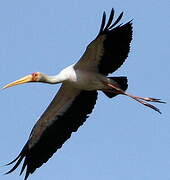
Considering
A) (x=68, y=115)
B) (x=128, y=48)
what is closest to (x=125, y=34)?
(x=128, y=48)

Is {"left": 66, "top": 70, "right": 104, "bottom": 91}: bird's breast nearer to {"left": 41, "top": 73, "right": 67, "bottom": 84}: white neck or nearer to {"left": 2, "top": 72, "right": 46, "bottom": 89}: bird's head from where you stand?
{"left": 41, "top": 73, "right": 67, "bottom": 84}: white neck

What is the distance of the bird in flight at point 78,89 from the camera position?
22.9m

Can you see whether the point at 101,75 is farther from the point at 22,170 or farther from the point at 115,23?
the point at 22,170

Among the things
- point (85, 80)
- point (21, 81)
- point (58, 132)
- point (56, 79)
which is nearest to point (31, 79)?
point (21, 81)

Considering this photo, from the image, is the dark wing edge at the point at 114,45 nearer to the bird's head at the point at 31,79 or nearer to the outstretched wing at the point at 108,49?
the outstretched wing at the point at 108,49

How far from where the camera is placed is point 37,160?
2430 centimetres

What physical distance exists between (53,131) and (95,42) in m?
2.79

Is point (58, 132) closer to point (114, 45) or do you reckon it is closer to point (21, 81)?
point (21, 81)

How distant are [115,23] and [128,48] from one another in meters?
0.77

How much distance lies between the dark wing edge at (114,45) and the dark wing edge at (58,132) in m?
0.91

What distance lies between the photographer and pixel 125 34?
2289 cm

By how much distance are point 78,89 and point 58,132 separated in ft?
3.84

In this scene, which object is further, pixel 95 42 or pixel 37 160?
pixel 37 160

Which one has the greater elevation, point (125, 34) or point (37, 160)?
point (125, 34)
